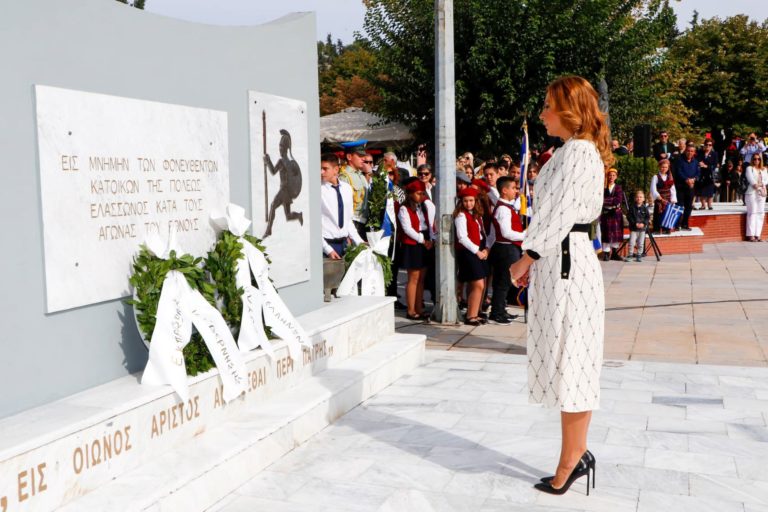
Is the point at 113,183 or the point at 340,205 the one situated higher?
the point at 113,183

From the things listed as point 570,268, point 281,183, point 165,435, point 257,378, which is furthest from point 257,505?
point 281,183

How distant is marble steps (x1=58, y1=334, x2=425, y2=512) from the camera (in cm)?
386

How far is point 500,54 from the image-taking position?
23312 mm

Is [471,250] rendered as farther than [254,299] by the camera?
Yes

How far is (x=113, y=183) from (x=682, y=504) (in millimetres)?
3330

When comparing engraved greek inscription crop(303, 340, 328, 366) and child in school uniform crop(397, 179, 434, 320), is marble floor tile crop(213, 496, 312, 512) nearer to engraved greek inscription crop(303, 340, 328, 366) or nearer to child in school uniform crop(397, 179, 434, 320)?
engraved greek inscription crop(303, 340, 328, 366)

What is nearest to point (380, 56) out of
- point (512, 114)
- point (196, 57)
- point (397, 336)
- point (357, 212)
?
point (512, 114)

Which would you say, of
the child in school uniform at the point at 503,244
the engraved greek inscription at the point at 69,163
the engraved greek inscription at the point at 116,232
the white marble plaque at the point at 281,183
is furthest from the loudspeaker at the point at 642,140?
the engraved greek inscription at the point at 69,163

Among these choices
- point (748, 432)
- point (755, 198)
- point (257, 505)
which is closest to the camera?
point (257, 505)

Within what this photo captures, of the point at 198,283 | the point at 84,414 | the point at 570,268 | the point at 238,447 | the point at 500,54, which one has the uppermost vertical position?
the point at 500,54

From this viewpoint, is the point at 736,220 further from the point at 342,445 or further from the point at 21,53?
the point at 21,53

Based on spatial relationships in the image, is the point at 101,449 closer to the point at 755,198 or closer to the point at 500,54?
the point at 755,198

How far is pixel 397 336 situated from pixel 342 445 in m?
2.54

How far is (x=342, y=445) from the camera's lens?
523cm
